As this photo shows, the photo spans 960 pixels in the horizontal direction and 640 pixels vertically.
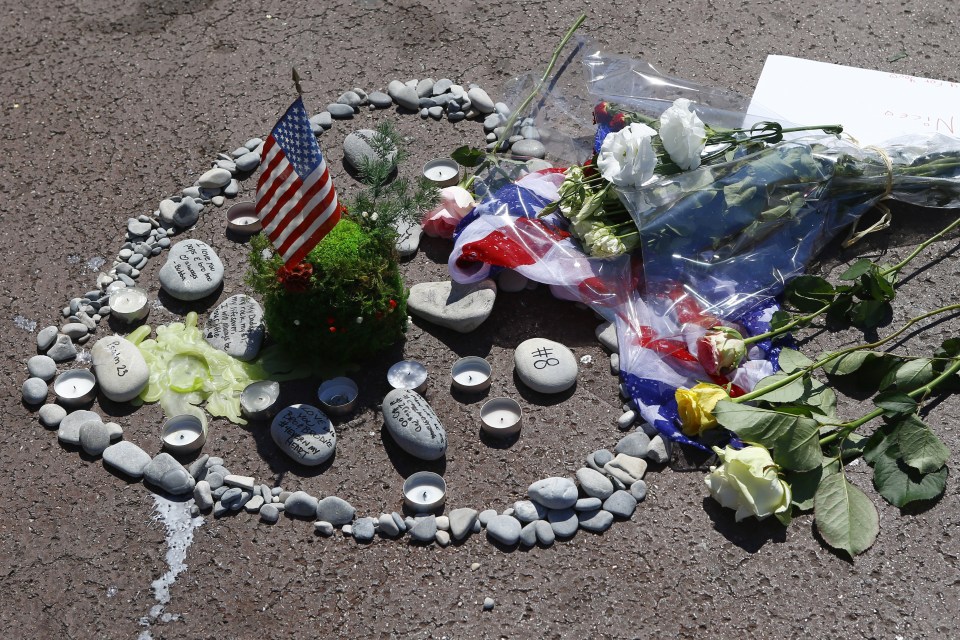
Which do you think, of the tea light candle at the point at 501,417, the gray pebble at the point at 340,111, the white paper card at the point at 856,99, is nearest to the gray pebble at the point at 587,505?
the tea light candle at the point at 501,417

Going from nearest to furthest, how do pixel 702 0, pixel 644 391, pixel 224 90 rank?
pixel 644 391
pixel 224 90
pixel 702 0

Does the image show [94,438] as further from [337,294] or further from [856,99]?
[856,99]

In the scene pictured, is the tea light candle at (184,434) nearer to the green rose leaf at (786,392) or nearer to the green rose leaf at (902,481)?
the green rose leaf at (786,392)

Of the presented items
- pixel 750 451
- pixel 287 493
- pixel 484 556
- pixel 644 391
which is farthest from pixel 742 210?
pixel 287 493

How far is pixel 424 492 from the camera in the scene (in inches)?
137

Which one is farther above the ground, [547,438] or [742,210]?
[742,210]

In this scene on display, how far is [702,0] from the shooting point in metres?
5.73

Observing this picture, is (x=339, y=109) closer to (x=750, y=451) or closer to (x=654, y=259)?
(x=654, y=259)

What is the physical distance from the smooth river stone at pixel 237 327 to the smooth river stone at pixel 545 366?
1161 mm

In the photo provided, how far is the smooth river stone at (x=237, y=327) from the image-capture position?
3980 millimetres

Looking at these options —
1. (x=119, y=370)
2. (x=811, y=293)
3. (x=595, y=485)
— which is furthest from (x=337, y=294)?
(x=811, y=293)

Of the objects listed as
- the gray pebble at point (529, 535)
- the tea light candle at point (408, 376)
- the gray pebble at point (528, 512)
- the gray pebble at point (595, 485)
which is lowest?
the gray pebble at point (529, 535)

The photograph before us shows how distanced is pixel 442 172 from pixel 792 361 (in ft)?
6.60

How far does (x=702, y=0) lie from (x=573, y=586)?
4022 mm
